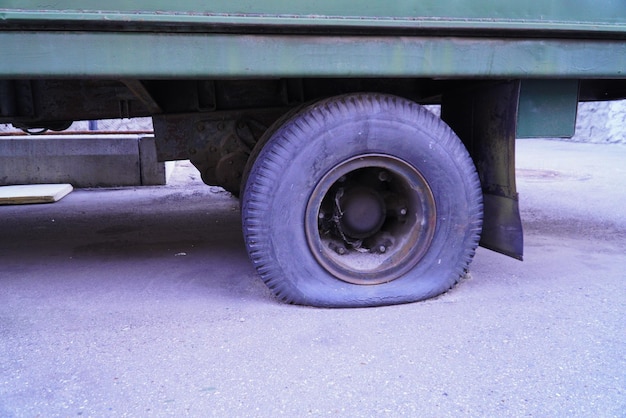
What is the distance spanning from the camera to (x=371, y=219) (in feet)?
10.1

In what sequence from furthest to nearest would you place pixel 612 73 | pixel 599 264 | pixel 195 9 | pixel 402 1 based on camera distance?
1. pixel 599 264
2. pixel 612 73
3. pixel 402 1
4. pixel 195 9

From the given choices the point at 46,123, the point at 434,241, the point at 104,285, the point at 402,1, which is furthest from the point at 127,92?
the point at 434,241

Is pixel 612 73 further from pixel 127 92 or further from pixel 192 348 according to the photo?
pixel 127 92

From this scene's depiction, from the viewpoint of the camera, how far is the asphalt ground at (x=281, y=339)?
1.99 meters

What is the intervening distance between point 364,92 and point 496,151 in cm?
86

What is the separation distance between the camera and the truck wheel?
2695mm

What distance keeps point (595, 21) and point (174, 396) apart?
2648mm

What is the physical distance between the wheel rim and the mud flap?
1.70 feet

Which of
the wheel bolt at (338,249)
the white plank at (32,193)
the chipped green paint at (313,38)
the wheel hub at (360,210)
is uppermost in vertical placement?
the chipped green paint at (313,38)

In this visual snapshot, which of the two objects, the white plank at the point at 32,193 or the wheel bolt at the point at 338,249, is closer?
the wheel bolt at the point at 338,249

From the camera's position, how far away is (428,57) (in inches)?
101

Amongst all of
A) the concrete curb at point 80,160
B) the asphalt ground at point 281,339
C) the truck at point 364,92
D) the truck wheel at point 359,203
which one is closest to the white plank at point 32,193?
the concrete curb at point 80,160

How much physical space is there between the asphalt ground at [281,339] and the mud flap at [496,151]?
0.34 m

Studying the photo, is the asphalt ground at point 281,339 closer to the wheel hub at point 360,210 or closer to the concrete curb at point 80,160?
the wheel hub at point 360,210
